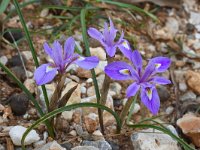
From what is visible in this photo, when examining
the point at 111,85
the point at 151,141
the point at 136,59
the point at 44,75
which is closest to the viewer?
the point at 44,75

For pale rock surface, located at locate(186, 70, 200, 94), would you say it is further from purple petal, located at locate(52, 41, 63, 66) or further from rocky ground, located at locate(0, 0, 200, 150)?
purple petal, located at locate(52, 41, 63, 66)

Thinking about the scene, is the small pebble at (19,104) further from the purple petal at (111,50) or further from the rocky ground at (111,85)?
the purple petal at (111,50)

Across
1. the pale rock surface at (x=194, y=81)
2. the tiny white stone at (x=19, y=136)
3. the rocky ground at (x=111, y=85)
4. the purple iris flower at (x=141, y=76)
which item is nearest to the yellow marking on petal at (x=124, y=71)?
the purple iris flower at (x=141, y=76)

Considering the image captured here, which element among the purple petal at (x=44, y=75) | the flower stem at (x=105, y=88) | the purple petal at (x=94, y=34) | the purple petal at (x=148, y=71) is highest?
the purple petal at (x=94, y=34)

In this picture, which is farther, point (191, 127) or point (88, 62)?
point (191, 127)

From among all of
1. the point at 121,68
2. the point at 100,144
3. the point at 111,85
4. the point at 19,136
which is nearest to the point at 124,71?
the point at 121,68

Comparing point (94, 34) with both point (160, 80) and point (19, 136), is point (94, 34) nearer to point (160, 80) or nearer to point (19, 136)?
point (160, 80)
